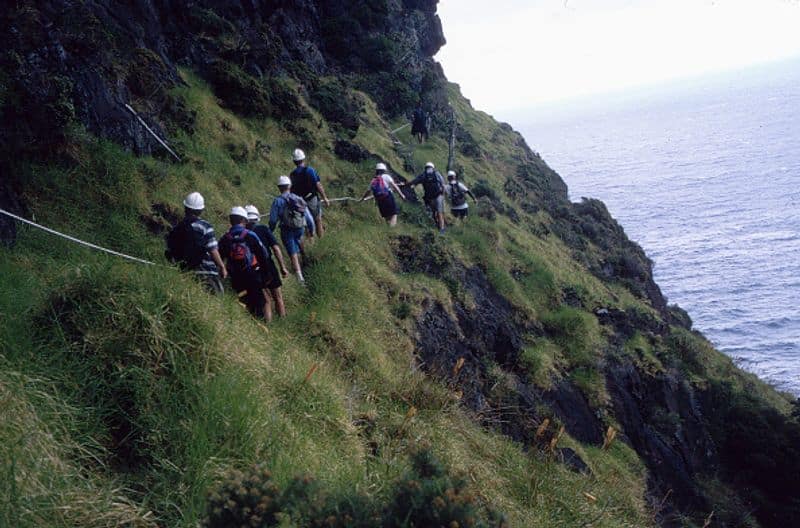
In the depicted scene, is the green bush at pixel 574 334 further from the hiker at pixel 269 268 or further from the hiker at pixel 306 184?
the hiker at pixel 269 268

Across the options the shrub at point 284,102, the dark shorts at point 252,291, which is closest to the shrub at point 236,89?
the shrub at point 284,102

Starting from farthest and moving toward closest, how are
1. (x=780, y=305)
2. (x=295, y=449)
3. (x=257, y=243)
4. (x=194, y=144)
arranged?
(x=780, y=305), (x=194, y=144), (x=257, y=243), (x=295, y=449)

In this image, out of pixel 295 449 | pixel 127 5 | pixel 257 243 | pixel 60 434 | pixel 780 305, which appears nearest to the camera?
pixel 60 434

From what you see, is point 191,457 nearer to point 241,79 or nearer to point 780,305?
point 241,79

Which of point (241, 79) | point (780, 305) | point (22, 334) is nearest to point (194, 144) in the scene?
point (241, 79)

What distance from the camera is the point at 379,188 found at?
14414 millimetres

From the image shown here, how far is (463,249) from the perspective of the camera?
675 inches

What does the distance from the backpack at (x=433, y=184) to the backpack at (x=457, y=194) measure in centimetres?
142

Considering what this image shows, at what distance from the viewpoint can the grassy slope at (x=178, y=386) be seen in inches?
171

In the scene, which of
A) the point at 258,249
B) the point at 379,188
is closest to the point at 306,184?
the point at 379,188

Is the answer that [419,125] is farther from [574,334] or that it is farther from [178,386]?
[178,386]

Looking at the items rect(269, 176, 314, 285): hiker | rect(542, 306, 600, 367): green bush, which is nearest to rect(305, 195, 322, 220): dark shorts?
rect(269, 176, 314, 285): hiker

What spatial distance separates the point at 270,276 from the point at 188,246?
4.07 ft

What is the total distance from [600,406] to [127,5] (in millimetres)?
15273
